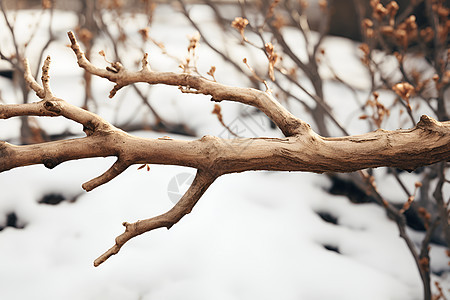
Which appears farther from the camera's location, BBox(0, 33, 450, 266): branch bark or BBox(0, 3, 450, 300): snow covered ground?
BBox(0, 3, 450, 300): snow covered ground

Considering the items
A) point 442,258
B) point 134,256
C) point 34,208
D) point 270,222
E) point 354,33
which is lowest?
point 34,208

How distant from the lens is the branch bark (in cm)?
88

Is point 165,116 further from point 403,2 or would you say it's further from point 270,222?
point 403,2

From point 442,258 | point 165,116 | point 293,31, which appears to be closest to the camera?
point 442,258

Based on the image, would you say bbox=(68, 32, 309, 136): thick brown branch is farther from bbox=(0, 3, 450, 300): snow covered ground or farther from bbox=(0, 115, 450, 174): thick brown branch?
bbox=(0, 3, 450, 300): snow covered ground

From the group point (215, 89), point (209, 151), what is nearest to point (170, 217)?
point (209, 151)

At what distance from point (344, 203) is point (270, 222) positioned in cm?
45

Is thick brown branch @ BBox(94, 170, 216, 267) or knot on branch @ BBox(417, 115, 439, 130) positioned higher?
knot on branch @ BBox(417, 115, 439, 130)

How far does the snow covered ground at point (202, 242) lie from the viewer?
1439mm

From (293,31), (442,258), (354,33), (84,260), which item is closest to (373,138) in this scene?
(84,260)

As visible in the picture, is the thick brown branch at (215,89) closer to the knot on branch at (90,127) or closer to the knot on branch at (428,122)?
the knot on branch at (90,127)

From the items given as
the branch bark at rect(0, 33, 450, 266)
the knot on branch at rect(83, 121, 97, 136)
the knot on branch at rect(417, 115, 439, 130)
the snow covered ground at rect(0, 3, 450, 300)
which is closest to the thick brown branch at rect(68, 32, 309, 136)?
the branch bark at rect(0, 33, 450, 266)

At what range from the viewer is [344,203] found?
199 centimetres

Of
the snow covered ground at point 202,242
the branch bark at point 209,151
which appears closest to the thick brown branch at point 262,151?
the branch bark at point 209,151
